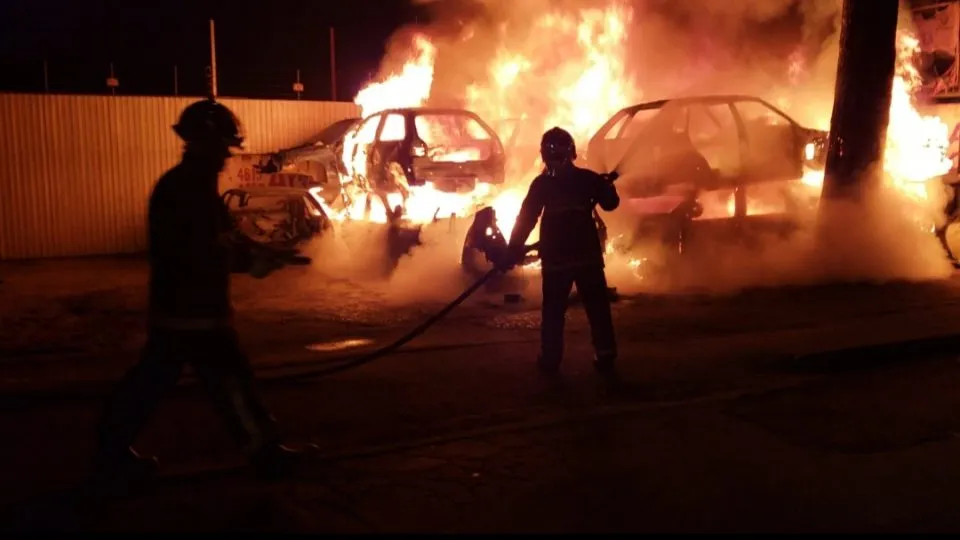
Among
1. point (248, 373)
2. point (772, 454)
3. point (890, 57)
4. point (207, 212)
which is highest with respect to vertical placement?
point (890, 57)

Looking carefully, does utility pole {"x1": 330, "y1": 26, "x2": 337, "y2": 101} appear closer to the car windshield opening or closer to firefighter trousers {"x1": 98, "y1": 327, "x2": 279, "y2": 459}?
the car windshield opening

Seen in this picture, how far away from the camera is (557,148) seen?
6.46 metres

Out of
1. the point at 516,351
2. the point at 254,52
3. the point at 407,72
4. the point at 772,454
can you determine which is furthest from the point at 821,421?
the point at 254,52

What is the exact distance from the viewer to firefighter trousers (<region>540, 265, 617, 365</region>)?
21.1 ft

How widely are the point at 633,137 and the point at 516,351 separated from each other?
4.28m

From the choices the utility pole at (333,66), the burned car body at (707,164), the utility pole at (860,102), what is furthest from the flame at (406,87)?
the utility pole at (860,102)

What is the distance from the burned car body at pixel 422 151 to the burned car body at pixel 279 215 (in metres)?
0.70

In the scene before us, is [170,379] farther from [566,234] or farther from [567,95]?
[567,95]

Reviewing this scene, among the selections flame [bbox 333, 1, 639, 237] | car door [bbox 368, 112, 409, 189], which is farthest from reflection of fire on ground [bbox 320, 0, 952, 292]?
car door [bbox 368, 112, 409, 189]

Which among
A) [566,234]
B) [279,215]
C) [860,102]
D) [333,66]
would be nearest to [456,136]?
[279,215]

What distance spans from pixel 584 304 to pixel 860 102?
667cm

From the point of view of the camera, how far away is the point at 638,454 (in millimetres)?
5172

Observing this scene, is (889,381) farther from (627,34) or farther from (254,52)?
(254,52)

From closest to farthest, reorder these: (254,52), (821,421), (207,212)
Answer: (207,212) < (821,421) < (254,52)
